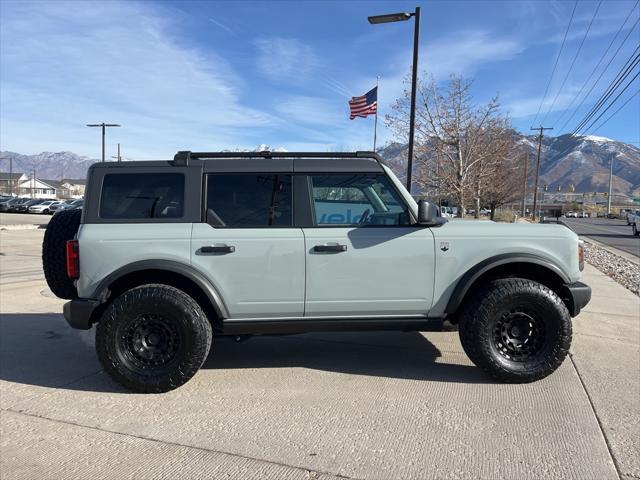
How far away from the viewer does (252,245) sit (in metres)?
3.92

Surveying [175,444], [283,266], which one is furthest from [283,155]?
[175,444]

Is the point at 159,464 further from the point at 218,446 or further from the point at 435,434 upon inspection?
the point at 435,434

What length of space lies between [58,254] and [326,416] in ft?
8.80

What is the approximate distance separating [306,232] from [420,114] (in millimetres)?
14162

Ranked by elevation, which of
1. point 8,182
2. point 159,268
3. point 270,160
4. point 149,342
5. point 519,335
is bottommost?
point 149,342

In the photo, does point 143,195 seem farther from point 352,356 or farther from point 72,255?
point 352,356

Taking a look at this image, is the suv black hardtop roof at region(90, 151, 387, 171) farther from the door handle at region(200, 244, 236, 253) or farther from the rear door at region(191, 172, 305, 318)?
the door handle at region(200, 244, 236, 253)

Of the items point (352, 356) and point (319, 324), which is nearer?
point (319, 324)

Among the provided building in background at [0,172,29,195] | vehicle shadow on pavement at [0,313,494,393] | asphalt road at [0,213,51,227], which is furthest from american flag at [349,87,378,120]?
building in background at [0,172,29,195]

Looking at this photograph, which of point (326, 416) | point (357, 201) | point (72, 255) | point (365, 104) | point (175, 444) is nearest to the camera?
point (175, 444)

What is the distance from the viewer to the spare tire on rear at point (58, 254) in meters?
4.21

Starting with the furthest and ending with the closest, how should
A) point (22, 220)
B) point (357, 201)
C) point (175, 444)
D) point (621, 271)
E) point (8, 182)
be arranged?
point (8, 182) < point (22, 220) < point (621, 271) < point (357, 201) < point (175, 444)

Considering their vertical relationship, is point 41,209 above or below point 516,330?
above

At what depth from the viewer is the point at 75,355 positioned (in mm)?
4883
